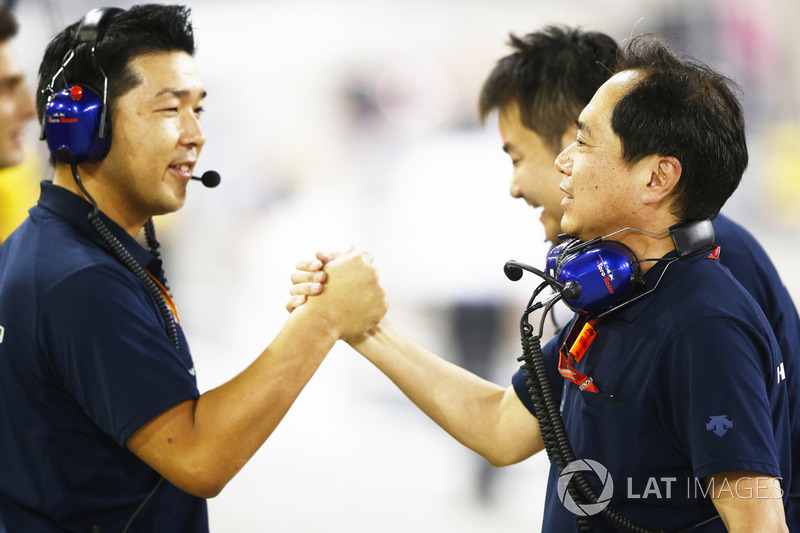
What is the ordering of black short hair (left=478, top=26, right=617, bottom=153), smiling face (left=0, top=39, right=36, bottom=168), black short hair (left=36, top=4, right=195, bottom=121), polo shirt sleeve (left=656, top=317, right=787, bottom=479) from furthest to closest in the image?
smiling face (left=0, top=39, right=36, bottom=168) → black short hair (left=478, top=26, right=617, bottom=153) → black short hair (left=36, top=4, right=195, bottom=121) → polo shirt sleeve (left=656, top=317, right=787, bottom=479)

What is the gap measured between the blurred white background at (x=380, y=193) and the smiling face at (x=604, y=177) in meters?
2.21

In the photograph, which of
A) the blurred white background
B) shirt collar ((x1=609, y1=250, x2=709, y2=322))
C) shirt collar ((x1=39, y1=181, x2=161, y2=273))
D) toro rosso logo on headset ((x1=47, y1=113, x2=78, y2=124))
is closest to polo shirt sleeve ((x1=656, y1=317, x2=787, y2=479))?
shirt collar ((x1=609, y1=250, x2=709, y2=322))

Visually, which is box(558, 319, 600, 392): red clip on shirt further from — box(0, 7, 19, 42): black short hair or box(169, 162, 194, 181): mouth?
box(0, 7, 19, 42): black short hair

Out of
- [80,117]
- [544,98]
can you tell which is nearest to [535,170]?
[544,98]

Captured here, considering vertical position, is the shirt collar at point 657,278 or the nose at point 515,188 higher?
the nose at point 515,188

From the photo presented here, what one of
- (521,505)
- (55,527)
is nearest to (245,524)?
(521,505)

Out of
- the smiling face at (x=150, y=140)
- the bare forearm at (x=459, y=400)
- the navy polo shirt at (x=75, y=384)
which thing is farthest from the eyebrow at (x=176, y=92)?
the bare forearm at (x=459, y=400)

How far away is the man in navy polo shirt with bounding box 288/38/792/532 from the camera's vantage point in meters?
1.20

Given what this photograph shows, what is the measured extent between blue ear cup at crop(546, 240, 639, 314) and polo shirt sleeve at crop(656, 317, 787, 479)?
142 mm

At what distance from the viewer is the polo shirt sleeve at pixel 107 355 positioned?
138 centimetres

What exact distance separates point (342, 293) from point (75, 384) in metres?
0.60

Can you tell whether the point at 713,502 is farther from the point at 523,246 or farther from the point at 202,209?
the point at 202,209

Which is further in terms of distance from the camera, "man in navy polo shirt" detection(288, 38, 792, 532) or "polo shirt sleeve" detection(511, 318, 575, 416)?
"polo shirt sleeve" detection(511, 318, 575, 416)

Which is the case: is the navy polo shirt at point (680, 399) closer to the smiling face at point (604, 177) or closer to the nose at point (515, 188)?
the smiling face at point (604, 177)
